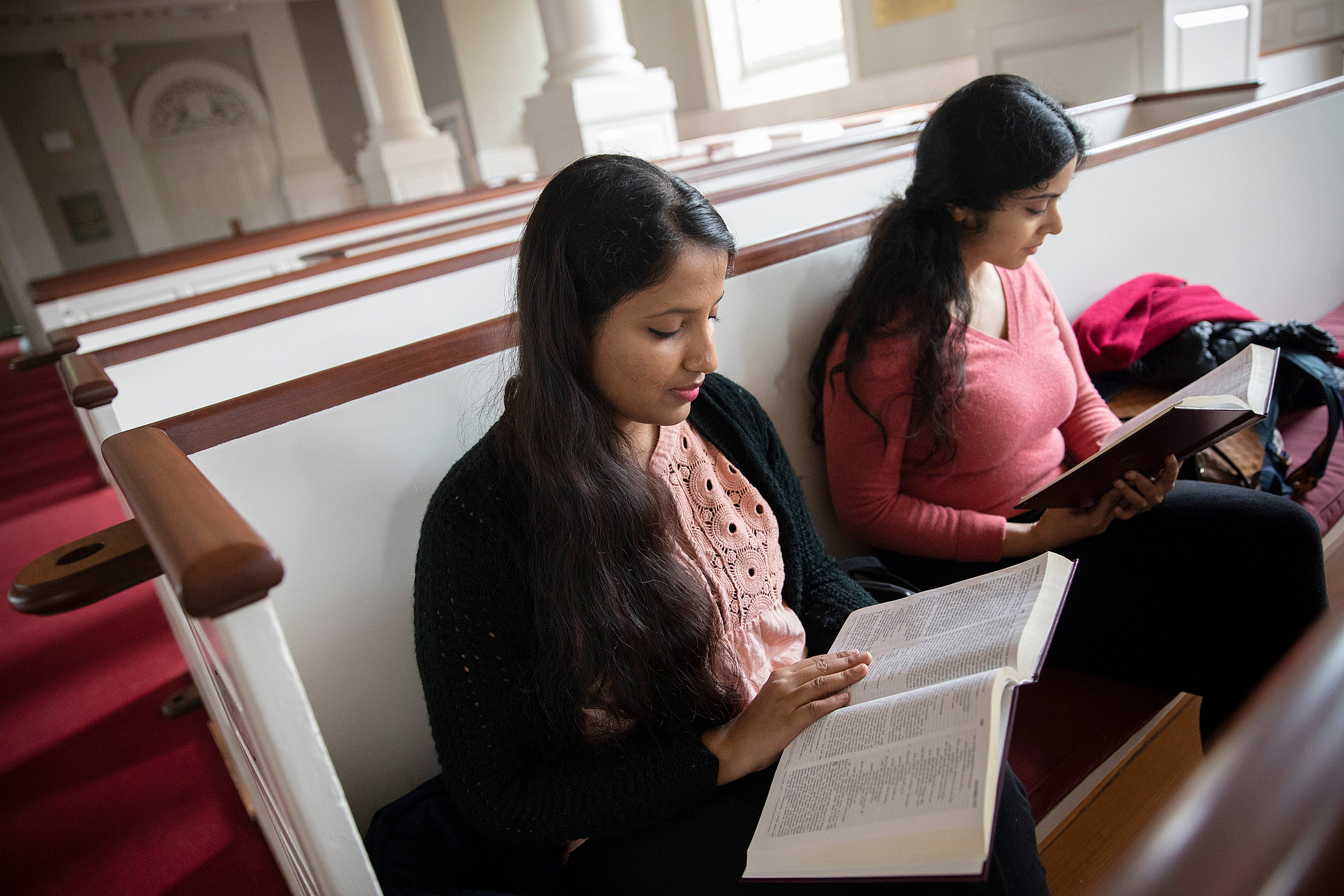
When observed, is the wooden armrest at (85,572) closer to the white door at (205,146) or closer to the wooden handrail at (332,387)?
the wooden handrail at (332,387)

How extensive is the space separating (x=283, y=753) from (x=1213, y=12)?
556cm

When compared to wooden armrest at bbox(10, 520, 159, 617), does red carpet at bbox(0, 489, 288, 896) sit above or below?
below

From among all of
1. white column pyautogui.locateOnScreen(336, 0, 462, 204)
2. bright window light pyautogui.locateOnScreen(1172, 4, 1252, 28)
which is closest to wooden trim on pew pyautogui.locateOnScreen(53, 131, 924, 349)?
bright window light pyautogui.locateOnScreen(1172, 4, 1252, 28)

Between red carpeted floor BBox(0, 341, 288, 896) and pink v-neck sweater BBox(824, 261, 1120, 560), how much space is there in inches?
46.1

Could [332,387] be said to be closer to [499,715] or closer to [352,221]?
[499,715]

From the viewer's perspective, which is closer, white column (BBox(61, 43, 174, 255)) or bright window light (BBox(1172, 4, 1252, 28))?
bright window light (BBox(1172, 4, 1252, 28))

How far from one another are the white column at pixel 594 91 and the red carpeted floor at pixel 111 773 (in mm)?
3043

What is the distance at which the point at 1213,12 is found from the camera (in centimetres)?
452

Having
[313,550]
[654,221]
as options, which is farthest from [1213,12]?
[313,550]

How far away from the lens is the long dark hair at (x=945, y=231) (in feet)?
4.44

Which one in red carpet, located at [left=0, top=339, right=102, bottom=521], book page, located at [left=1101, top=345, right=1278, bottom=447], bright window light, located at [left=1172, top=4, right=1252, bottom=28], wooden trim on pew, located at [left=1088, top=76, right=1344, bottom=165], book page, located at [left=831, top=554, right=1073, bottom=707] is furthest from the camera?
bright window light, located at [left=1172, top=4, right=1252, bottom=28]

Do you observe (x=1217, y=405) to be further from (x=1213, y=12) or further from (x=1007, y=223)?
(x=1213, y=12)

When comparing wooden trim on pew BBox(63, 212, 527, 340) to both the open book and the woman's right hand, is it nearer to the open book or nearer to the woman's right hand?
the woman's right hand

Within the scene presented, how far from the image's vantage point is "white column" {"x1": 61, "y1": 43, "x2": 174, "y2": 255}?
32.3 feet
